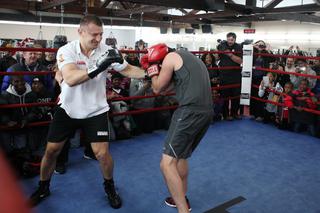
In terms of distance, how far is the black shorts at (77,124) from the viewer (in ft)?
7.32

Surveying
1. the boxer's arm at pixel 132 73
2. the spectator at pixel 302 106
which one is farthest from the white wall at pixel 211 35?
the boxer's arm at pixel 132 73

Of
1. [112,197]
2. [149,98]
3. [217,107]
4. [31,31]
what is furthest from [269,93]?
[31,31]

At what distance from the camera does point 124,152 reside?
3.42 metres

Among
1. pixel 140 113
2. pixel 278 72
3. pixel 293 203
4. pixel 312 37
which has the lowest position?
pixel 293 203

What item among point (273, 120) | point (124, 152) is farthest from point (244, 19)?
point (124, 152)

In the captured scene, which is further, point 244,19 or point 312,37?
point 312,37

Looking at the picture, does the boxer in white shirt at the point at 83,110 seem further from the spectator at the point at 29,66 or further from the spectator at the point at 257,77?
the spectator at the point at 257,77

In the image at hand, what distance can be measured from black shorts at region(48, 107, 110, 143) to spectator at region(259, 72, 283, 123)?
318 centimetres

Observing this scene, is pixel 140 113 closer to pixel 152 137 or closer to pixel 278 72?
pixel 152 137

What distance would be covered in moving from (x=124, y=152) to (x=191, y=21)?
436 cm

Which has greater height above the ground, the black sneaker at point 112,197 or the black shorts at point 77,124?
the black shorts at point 77,124

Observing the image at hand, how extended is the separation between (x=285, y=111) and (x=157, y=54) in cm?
305

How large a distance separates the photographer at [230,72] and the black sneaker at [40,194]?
319cm

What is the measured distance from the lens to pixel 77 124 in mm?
2273
